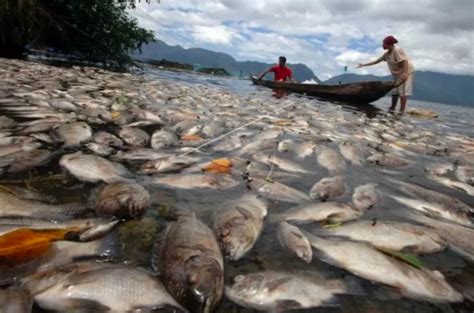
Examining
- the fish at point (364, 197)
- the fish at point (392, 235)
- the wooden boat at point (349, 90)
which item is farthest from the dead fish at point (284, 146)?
the wooden boat at point (349, 90)

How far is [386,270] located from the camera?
2.38 meters

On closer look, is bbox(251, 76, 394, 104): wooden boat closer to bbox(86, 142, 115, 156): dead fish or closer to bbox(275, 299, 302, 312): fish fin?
bbox(86, 142, 115, 156): dead fish

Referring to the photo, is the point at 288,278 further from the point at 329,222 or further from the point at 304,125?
the point at 304,125

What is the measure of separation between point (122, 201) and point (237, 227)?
2.82 ft

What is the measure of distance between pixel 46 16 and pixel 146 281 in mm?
21329

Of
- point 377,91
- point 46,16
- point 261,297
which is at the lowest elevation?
point 261,297

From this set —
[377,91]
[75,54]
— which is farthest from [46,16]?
[377,91]

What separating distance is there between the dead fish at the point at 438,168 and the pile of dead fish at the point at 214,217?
0.13ft

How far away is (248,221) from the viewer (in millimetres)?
2717

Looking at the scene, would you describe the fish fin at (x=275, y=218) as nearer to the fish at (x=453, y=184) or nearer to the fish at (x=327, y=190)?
the fish at (x=327, y=190)

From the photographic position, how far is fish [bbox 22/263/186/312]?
5.74 feet

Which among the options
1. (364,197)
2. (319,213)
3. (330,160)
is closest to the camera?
(319,213)

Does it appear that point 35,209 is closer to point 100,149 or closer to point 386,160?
point 100,149

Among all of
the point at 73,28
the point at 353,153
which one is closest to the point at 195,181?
the point at 353,153
